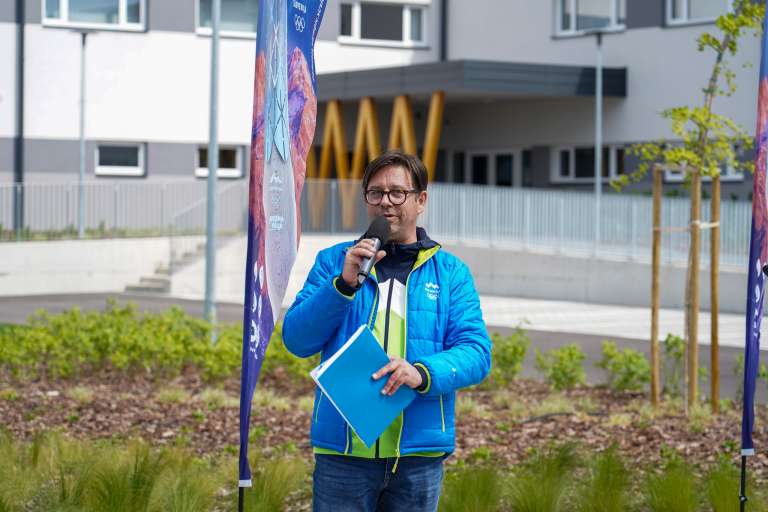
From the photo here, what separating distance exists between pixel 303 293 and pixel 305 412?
240 inches

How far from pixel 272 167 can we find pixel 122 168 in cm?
2773

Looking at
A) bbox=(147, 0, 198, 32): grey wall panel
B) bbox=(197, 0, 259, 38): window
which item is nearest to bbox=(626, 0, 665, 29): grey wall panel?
bbox=(197, 0, 259, 38): window

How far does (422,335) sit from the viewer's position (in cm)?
427

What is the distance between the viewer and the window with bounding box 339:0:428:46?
3491 centimetres

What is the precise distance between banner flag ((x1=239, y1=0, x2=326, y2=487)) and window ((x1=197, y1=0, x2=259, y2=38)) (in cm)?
2806

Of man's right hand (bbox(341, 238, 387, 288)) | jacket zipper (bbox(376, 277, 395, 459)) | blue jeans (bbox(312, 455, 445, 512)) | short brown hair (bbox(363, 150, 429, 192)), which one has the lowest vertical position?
blue jeans (bbox(312, 455, 445, 512))

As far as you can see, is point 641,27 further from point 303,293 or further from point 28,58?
point 303,293

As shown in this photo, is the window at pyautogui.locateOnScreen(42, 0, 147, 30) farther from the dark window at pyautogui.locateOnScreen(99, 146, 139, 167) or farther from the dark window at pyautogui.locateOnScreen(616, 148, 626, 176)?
the dark window at pyautogui.locateOnScreen(616, 148, 626, 176)

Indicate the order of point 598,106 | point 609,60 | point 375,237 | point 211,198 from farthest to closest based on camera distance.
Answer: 1. point 609,60
2. point 598,106
3. point 211,198
4. point 375,237

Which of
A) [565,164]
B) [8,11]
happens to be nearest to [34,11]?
[8,11]

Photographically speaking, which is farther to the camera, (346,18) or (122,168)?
(346,18)

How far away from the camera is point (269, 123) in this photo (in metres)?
5.25

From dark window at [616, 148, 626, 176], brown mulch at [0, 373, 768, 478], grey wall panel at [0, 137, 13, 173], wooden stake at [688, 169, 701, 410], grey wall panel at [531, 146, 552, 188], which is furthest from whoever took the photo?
grey wall panel at [531, 146, 552, 188]

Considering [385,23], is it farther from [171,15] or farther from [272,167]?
[272,167]
